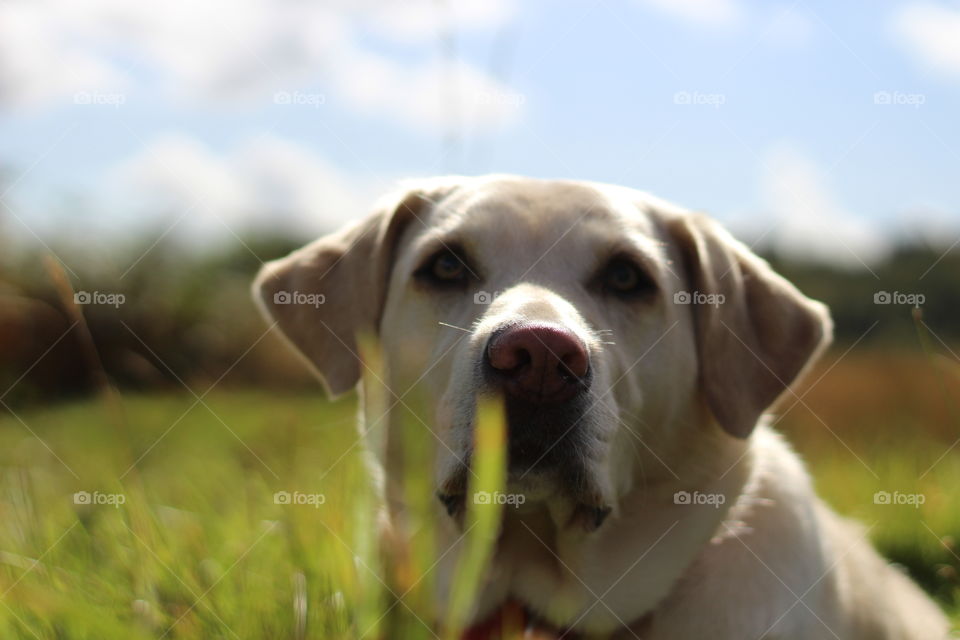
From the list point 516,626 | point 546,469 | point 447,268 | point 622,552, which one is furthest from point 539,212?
point 516,626

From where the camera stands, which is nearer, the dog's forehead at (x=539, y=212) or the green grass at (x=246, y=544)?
the green grass at (x=246, y=544)

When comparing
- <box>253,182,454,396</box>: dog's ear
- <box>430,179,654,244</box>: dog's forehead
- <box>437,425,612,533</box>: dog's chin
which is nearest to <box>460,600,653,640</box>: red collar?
<box>437,425,612,533</box>: dog's chin

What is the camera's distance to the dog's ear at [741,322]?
3.40 m

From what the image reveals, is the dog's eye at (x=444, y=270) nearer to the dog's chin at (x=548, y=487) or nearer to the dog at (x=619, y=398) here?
the dog at (x=619, y=398)

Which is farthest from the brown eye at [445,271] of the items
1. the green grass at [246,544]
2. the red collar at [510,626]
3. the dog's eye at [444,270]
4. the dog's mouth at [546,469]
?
the red collar at [510,626]

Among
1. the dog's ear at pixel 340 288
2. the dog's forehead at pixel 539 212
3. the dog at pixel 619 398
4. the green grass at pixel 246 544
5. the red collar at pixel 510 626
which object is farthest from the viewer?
the dog's ear at pixel 340 288

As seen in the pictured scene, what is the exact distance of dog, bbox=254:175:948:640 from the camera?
2871 mm

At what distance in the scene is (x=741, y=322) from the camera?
3.55 meters

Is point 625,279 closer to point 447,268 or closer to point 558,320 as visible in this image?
point 447,268

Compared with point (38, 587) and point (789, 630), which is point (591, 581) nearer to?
point (789, 630)

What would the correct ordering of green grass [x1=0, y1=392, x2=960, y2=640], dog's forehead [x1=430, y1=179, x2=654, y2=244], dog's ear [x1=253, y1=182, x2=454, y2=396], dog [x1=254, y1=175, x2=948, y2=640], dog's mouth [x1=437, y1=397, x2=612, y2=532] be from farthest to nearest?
dog's ear [x1=253, y1=182, x2=454, y2=396] < dog's forehead [x1=430, y1=179, x2=654, y2=244] < dog [x1=254, y1=175, x2=948, y2=640] < dog's mouth [x1=437, y1=397, x2=612, y2=532] < green grass [x1=0, y1=392, x2=960, y2=640]

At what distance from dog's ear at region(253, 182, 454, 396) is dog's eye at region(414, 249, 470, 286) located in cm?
31

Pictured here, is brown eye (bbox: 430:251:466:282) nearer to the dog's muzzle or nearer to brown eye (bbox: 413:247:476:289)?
brown eye (bbox: 413:247:476:289)

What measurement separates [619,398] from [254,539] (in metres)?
1.69
